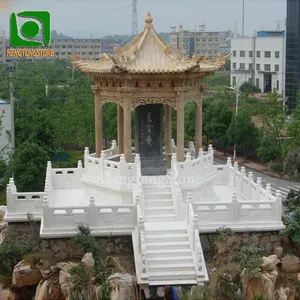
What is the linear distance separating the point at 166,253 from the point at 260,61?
178 ft

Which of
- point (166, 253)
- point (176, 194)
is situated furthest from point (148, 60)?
point (166, 253)

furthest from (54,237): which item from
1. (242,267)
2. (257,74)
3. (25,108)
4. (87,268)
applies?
(257,74)

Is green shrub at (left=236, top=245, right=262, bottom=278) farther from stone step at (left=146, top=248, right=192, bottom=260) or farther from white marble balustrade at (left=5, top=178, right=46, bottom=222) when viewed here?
white marble balustrade at (left=5, top=178, right=46, bottom=222)

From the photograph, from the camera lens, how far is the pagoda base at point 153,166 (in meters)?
15.9

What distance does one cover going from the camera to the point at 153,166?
52.7 feet

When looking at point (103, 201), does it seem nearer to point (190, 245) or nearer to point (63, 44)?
point (190, 245)

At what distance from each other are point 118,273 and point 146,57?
18.8 feet

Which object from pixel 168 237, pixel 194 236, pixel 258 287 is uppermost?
pixel 194 236

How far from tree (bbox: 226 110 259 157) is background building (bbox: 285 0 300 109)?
1456 cm

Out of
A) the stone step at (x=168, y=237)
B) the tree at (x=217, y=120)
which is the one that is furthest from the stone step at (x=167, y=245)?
the tree at (x=217, y=120)

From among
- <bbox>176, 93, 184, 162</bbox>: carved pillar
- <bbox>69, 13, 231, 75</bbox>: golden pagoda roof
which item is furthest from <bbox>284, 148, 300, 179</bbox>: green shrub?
<bbox>176, 93, 184, 162</bbox>: carved pillar

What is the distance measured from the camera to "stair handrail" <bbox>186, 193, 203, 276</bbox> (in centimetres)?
1196

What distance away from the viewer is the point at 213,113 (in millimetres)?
37375

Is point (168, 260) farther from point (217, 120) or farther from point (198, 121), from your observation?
point (217, 120)
